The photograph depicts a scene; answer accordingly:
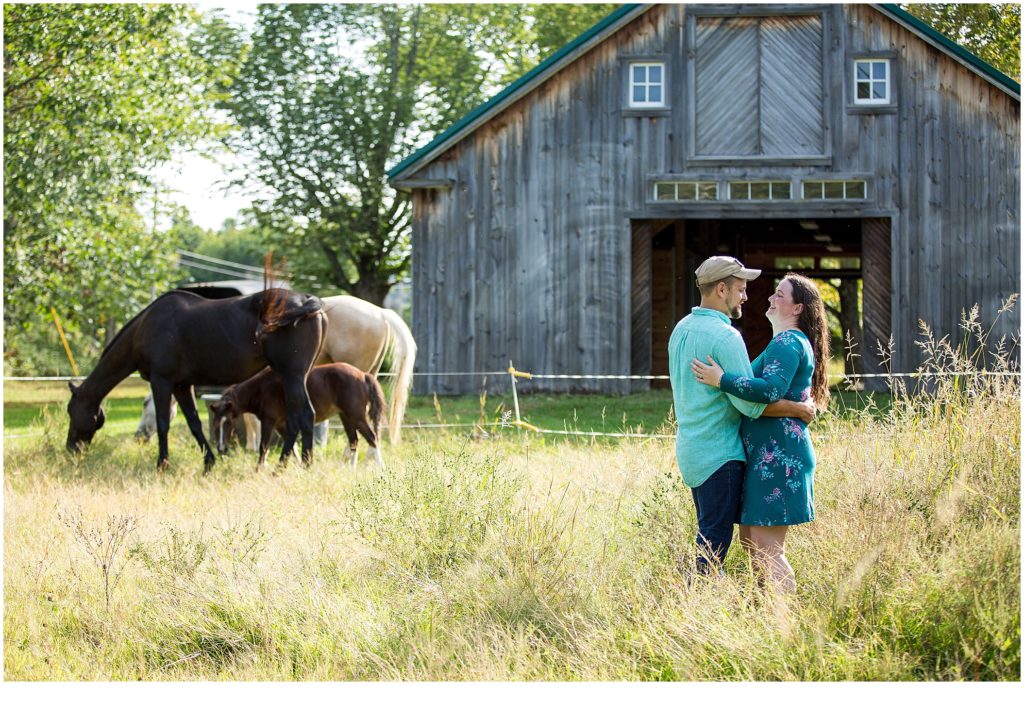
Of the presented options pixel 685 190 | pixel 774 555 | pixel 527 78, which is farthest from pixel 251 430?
pixel 774 555

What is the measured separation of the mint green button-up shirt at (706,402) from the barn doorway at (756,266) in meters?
12.4

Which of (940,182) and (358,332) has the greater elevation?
(940,182)

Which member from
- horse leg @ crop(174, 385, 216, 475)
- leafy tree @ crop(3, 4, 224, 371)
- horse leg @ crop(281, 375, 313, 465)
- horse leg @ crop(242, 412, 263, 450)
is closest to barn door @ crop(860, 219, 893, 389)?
horse leg @ crop(242, 412, 263, 450)

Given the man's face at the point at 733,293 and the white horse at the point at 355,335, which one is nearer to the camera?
the man's face at the point at 733,293

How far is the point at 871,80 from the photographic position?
16672 millimetres

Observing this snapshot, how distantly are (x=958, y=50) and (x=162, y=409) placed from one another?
12280 millimetres

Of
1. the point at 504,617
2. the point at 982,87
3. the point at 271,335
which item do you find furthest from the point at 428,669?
the point at 982,87

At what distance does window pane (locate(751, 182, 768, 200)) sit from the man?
12344 mm

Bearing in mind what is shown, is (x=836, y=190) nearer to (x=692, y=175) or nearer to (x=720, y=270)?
(x=692, y=175)

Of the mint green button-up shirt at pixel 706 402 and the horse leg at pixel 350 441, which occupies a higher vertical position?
the mint green button-up shirt at pixel 706 402

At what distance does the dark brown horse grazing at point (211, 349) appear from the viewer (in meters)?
10.7

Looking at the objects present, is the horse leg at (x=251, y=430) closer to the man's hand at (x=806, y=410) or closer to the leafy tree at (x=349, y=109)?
the man's hand at (x=806, y=410)

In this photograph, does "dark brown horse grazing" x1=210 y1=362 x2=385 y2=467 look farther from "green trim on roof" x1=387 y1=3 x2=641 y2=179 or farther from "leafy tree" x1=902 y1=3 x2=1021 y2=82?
"leafy tree" x1=902 y1=3 x2=1021 y2=82

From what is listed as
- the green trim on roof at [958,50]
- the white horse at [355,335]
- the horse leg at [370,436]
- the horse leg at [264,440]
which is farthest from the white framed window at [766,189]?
the horse leg at [264,440]
